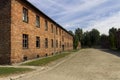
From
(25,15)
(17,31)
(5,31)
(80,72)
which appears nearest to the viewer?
(80,72)

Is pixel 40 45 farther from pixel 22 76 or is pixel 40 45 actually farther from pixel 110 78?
pixel 110 78

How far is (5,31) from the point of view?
61.0 feet

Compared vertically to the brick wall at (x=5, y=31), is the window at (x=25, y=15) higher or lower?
higher

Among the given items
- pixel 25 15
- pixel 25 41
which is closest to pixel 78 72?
pixel 25 41

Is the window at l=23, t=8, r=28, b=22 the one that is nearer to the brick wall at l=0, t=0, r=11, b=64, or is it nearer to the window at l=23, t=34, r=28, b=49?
the window at l=23, t=34, r=28, b=49

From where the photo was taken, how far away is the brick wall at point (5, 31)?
60.3ft

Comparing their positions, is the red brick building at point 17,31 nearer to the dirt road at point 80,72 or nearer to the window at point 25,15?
the window at point 25,15

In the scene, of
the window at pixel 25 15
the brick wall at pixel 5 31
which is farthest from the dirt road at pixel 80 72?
the window at pixel 25 15

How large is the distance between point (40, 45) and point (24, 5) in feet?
26.3

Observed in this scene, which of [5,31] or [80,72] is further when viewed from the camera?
[5,31]

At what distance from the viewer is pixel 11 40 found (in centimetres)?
1847

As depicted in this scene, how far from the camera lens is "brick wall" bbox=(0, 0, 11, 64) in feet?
60.3

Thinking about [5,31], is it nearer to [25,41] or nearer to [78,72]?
[25,41]

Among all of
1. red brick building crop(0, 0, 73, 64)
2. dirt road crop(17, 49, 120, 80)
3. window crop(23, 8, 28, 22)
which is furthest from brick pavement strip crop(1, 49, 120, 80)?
window crop(23, 8, 28, 22)
